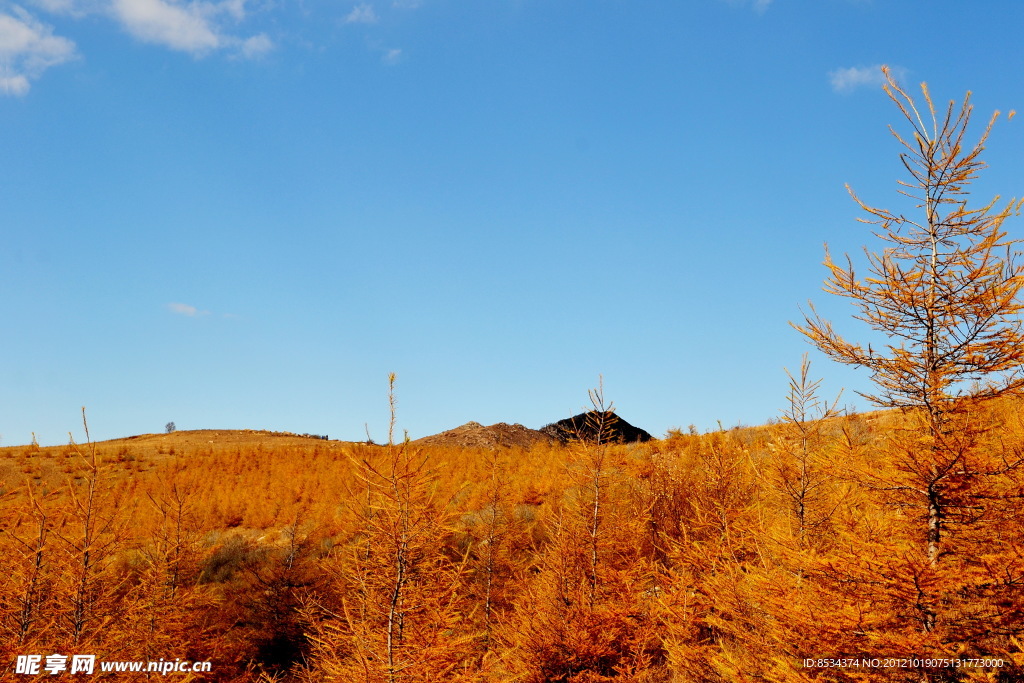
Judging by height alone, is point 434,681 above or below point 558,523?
below

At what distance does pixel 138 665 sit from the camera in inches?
403

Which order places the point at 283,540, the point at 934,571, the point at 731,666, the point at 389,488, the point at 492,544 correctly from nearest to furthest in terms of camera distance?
1. the point at 934,571
2. the point at 389,488
3. the point at 731,666
4. the point at 492,544
5. the point at 283,540

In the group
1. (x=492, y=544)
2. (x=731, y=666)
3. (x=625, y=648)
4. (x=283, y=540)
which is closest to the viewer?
(x=731, y=666)

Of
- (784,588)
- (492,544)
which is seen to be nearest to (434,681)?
(784,588)

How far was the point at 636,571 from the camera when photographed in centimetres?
1280

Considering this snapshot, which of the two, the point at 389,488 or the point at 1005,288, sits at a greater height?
the point at 1005,288

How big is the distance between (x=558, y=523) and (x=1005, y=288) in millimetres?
9085

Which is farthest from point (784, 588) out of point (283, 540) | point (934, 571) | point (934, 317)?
point (283, 540)

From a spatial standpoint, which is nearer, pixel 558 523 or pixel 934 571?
pixel 934 571

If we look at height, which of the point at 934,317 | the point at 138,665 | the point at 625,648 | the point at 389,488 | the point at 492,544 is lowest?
the point at 625,648

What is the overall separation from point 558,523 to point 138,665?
322 inches

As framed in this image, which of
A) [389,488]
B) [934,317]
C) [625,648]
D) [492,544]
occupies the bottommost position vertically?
[625,648]

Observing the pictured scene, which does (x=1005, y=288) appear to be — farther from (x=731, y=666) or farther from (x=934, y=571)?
(x=731, y=666)

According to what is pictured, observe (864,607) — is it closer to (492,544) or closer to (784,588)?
(784,588)
